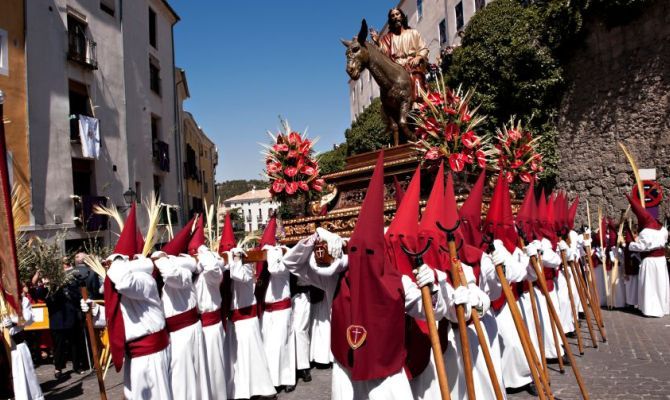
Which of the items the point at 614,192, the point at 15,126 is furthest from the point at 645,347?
the point at 15,126

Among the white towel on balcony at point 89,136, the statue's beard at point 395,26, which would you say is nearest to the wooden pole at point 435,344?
the statue's beard at point 395,26

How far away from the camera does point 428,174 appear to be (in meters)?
7.19

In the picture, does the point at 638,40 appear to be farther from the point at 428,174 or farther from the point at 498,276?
the point at 498,276

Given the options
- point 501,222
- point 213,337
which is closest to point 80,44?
point 213,337

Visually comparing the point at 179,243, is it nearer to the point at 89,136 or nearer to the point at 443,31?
the point at 89,136

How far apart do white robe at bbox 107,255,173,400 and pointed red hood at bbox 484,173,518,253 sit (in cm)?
376

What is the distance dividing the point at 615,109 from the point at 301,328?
14906 mm

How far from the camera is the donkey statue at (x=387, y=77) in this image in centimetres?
747

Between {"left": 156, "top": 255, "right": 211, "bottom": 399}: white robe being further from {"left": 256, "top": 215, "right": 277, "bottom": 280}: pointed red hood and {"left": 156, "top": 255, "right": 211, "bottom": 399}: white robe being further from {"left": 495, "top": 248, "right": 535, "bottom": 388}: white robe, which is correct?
{"left": 495, "top": 248, "right": 535, "bottom": 388}: white robe

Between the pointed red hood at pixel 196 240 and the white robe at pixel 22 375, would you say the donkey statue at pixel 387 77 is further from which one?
the white robe at pixel 22 375

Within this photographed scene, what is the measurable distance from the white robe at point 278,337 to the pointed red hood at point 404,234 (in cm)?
329

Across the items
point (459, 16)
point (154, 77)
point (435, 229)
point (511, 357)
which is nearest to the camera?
point (435, 229)

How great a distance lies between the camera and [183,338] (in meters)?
5.57

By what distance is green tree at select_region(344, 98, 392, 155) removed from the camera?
30547 millimetres
